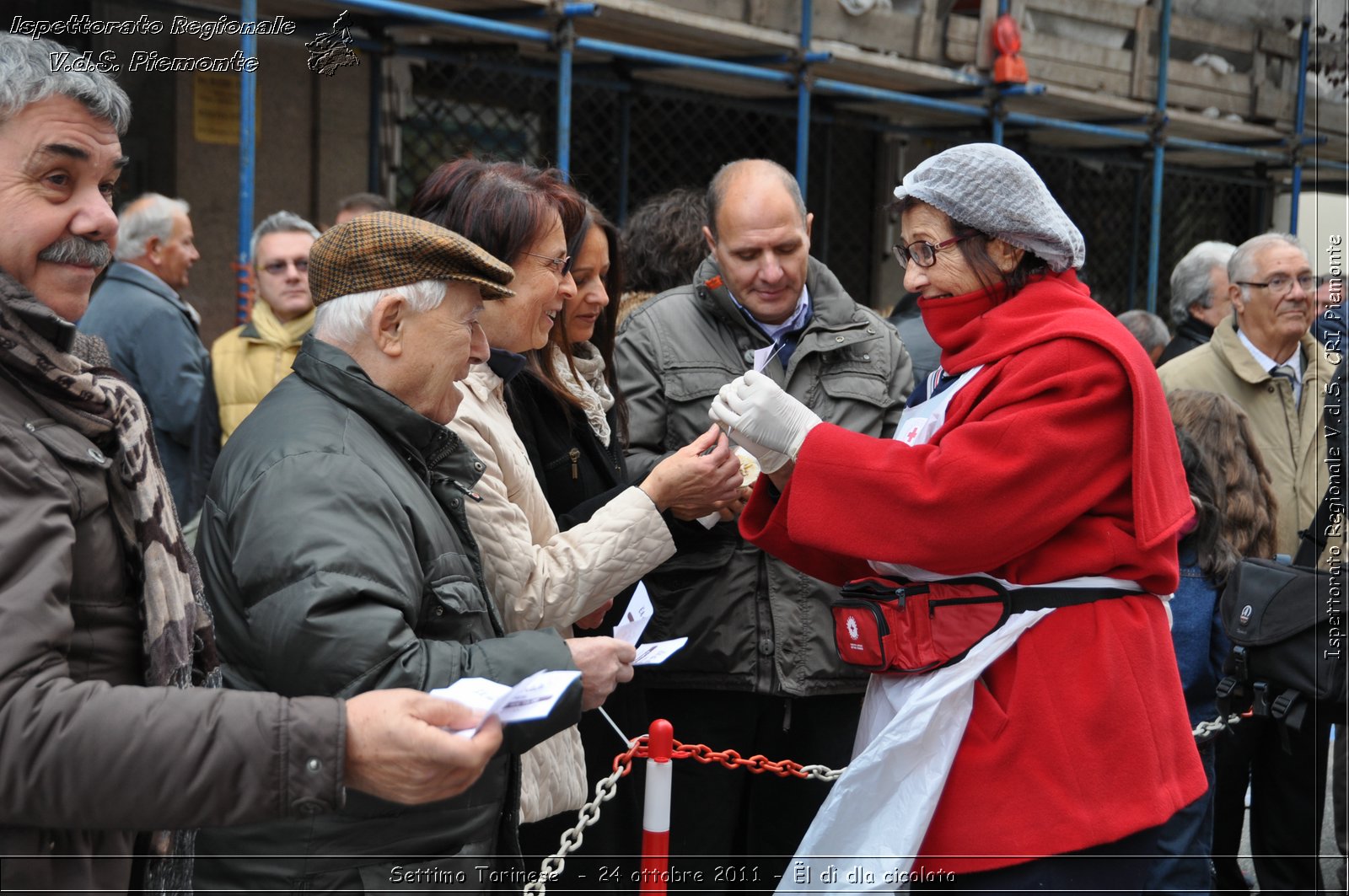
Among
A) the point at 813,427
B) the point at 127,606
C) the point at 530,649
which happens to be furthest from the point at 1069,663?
the point at 127,606

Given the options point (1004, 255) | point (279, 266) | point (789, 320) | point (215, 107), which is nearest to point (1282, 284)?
point (789, 320)

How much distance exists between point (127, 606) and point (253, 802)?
0.36 meters

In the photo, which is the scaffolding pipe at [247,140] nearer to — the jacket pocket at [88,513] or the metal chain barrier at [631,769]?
the metal chain barrier at [631,769]

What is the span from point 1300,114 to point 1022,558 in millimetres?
8957

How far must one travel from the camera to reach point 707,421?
3.31 meters

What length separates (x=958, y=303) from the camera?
239cm

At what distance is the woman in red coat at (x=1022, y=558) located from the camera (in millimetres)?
2162

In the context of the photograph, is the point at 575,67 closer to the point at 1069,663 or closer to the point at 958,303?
the point at 958,303

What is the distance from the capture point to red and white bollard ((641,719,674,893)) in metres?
2.52

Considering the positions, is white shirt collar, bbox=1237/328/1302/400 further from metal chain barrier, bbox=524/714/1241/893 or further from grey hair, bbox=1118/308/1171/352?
metal chain barrier, bbox=524/714/1241/893

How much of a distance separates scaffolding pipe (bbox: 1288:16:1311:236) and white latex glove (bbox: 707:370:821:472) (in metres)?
8.33

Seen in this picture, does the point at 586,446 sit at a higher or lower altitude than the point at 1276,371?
lower

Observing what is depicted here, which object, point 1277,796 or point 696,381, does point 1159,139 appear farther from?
point 696,381

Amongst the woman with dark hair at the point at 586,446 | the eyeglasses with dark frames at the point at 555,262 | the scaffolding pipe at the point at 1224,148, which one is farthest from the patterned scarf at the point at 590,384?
the scaffolding pipe at the point at 1224,148
